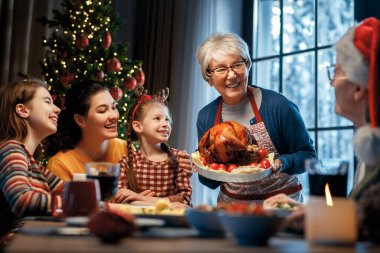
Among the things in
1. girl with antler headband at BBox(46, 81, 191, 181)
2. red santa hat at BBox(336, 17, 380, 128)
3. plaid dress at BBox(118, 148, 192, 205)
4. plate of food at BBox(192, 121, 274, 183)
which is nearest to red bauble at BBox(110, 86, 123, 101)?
girl with antler headband at BBox(46, 81, 191, 181)

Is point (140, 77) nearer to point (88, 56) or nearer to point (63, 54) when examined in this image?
point (88, 56)

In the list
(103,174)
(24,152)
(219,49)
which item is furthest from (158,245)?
(219,49)

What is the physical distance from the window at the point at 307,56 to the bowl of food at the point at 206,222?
3.18m

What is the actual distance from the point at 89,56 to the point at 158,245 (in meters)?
3.57

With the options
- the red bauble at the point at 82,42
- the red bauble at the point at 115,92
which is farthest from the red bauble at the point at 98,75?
the red bauble at the point at 82,42

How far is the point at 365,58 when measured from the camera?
61.6 inches

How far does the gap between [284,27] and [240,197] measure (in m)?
2.50

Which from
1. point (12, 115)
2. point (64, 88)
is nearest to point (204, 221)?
point (12, 115)

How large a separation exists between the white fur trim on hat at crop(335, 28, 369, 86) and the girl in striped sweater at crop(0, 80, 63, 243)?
1.08 m

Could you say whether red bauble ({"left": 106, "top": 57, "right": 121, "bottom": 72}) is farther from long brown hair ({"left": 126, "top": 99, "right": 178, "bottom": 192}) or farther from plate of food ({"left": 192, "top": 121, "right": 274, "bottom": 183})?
plate of food ({"left": 192, "top": 121, "right": 274, "bottom": 183})

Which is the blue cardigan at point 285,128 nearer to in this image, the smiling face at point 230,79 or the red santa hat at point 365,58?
the smiling face at point 230,79

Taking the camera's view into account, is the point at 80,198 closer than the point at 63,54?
Yes

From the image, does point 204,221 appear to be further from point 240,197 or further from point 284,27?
point 284,27

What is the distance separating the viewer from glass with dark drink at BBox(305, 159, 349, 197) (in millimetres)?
1370
